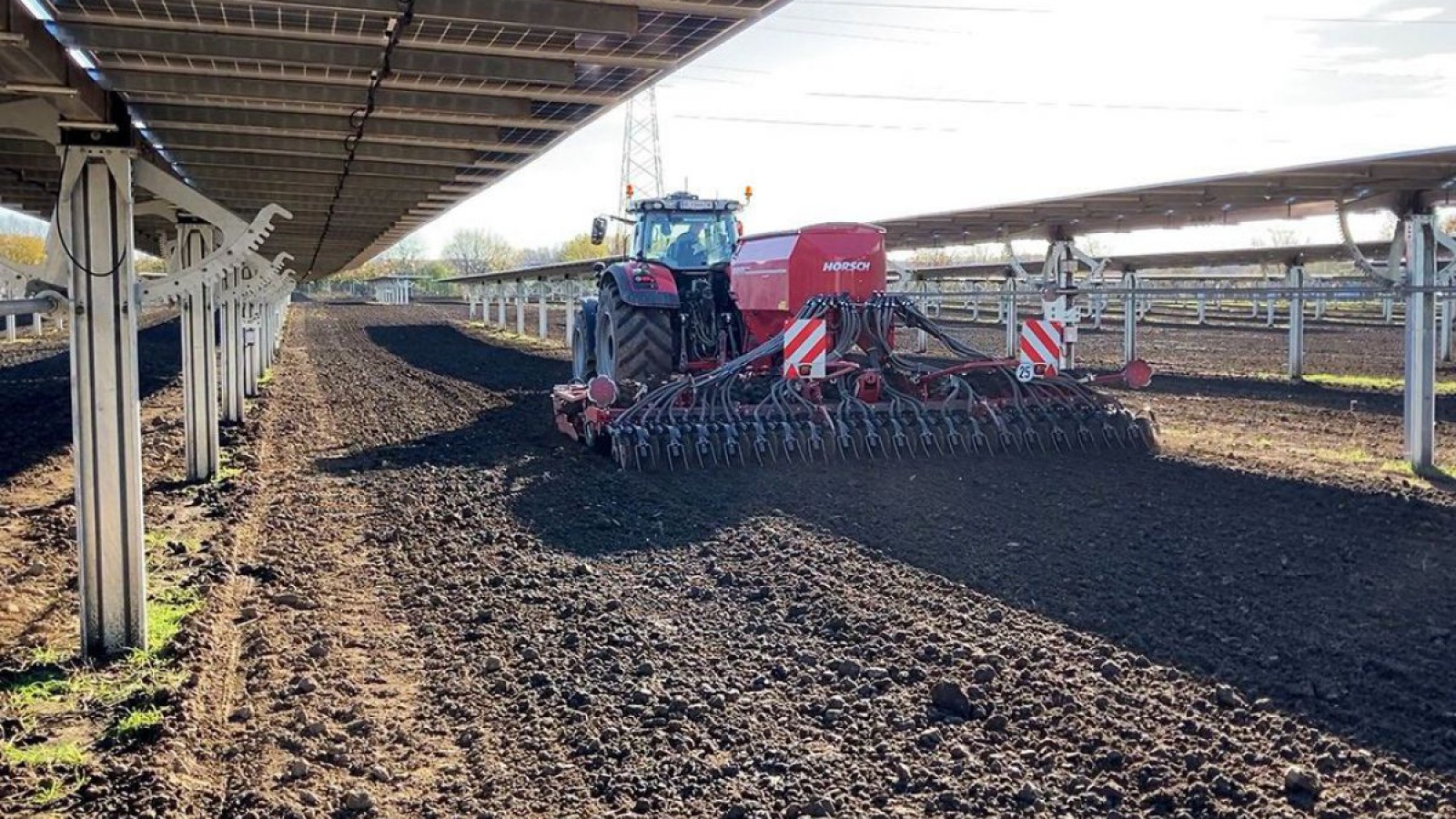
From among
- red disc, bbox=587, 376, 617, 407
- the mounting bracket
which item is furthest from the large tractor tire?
the mounting bracket

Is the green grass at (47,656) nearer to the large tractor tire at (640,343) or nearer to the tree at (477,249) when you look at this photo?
the large tractor tire at (640,343)

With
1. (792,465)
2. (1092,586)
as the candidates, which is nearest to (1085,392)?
(792,465)

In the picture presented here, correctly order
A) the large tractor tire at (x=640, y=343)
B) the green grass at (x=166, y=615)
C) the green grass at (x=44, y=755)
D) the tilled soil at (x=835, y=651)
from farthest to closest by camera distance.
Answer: the large tractor tire at (x=640, y=343) < the green grass at (x=166, y=615) < the green grass at (x=44, y=755) < the tilled soil at (x=835, y=651)

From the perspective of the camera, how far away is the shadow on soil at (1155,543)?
5000 mm

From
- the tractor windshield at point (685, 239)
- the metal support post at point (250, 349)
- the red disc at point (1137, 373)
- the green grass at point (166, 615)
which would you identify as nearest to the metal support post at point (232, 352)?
the metal support post at point (250, 349)

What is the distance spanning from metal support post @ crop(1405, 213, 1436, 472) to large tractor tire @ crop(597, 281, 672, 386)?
664cm

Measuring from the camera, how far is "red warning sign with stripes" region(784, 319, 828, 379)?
1081 cm

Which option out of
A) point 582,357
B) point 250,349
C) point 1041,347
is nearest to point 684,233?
point 582,357

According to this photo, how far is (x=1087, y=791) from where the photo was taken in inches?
155

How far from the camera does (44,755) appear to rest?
459cm

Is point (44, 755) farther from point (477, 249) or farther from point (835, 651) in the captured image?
point (477, 249)

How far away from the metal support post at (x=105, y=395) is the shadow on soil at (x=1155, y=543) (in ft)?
8.50

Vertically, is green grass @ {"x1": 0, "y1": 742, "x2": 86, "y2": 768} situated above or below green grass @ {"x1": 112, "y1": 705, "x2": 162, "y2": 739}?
below

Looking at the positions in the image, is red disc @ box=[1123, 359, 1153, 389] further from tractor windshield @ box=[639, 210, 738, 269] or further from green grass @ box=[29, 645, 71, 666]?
green grass @ box=[29, 645, 71, 666]
